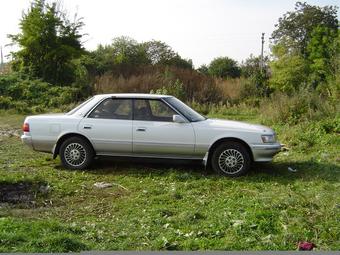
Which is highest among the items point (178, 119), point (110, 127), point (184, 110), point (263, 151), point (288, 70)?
point (288, 70)

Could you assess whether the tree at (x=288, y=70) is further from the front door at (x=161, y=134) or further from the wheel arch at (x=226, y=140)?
the front door at (x=161, y=134)

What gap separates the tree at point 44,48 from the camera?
2642cm

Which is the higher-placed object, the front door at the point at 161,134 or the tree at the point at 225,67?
the tree at the point at 225,67

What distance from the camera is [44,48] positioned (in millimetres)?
26781

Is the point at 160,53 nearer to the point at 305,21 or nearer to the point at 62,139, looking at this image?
the point at 305,21

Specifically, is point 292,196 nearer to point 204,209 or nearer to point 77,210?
point 204,209

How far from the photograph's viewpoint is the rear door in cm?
867

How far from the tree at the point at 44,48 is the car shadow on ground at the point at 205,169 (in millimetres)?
18644

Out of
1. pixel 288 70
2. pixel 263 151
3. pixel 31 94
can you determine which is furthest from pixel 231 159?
pixel 288 70

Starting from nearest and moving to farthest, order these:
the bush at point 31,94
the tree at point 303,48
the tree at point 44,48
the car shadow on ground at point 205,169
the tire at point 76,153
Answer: the car shadow on ground at point 205,169 < the tire at point 76,153 < the bush at point 31,94 < the tree at point 44,48 < the tree at point 303,48

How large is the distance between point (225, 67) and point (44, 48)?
91.3 feet

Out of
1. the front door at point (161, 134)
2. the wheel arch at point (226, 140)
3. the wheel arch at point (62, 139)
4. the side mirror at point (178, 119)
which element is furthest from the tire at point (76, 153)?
the wheel arch at point (226, 140)

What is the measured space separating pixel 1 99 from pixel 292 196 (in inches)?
714

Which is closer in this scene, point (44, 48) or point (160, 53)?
point (44, 48)
